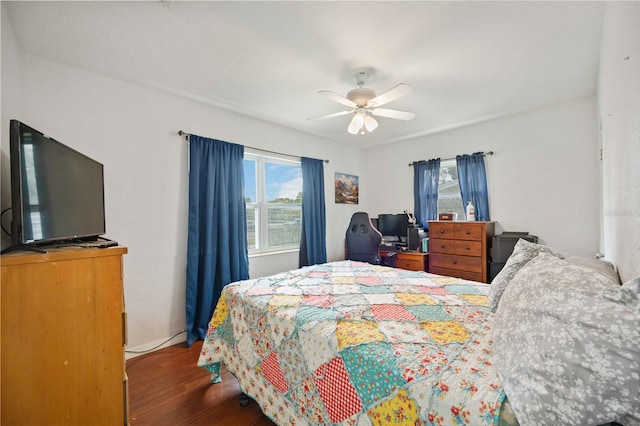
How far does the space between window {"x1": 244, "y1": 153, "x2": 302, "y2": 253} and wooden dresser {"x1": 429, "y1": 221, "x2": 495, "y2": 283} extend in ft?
6.30

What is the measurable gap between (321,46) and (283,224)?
7.76ft

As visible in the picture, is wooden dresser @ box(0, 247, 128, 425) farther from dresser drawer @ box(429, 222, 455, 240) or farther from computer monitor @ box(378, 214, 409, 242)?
computer monitor @ box(378, 214, 409, 242)

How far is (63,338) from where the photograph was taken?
1.03 m

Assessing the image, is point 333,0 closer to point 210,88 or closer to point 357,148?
point 210,88

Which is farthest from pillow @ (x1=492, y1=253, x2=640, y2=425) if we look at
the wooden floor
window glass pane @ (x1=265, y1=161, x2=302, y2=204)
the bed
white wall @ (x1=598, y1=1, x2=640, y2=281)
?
window glass pane @ (x1=265, y1=161, x2=302, y2=204)

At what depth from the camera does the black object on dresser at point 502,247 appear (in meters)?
3.10

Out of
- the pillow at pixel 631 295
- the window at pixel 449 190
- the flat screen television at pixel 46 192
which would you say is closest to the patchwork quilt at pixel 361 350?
the pillow at pixel 631 295

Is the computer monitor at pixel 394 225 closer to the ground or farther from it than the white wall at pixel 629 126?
closer to the ground

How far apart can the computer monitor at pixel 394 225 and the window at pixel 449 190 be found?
57 cm

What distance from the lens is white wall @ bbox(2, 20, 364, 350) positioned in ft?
6.98

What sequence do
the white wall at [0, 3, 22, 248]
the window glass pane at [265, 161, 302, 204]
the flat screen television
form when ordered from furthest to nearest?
the window glass pane at [265, 161, 302, 204], the white wall at [0, 3, 22, 248], the flat screen television

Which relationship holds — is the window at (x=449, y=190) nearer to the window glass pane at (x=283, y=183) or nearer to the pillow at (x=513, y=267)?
the window glass pane at (x=283, y=183)

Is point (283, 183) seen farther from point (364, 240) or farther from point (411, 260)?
point (411, 260)

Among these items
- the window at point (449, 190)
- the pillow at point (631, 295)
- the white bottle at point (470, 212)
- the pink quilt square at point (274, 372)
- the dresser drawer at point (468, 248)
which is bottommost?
the pink quilt square at point (274, 372)
